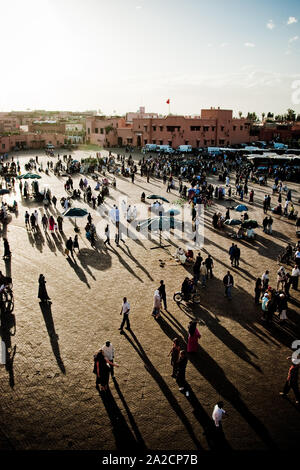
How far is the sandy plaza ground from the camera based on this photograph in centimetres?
658

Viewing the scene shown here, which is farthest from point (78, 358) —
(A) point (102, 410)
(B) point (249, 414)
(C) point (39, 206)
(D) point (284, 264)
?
(C) point (39, 206)

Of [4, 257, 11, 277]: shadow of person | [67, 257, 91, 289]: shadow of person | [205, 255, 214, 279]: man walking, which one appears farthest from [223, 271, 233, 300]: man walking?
[4, 257, 11, 277]: shadow of person

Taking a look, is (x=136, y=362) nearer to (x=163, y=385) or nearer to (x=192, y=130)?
(x=163, y=385)

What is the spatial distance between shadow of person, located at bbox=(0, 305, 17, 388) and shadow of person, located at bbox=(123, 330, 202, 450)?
10.2ft

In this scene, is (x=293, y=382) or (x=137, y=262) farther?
(x=137, y=262)

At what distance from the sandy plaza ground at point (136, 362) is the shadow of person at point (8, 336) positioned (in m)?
0.04

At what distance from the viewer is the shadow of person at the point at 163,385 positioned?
6.65m

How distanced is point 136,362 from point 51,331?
9.52 ft

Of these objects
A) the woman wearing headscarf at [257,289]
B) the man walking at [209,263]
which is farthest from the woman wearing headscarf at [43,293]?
the woman wearing headscarf at [257,289]

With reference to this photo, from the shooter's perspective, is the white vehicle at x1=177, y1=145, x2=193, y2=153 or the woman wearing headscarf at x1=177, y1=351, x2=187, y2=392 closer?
the woman wearing headscarf at x1=177, y1=351, x2=187, y2=392

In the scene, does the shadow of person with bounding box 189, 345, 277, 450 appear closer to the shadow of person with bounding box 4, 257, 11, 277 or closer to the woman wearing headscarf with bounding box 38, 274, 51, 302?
the woman wearing headscarf with bounding box 38, 274, 51, 302

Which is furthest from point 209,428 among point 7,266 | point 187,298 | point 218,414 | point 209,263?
point 7,266

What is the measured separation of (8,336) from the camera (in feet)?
31.2
